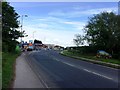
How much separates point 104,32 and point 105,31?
1.52ft

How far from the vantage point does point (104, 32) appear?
78688 mm

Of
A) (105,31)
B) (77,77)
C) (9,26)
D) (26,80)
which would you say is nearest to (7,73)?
(26,80)

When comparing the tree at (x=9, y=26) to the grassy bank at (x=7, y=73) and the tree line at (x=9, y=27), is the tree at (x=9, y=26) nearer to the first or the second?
the tree line at (x=9, y=27)

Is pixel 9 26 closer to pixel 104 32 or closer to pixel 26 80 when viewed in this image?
pixel 104 32

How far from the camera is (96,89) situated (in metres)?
16.2

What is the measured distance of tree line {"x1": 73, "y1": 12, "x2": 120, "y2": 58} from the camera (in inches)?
3000

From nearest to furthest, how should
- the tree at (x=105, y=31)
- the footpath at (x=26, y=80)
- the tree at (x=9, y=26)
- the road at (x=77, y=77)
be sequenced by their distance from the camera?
the footpath at (x=26, y=80) → the road at (x=77, y=77) → the tree at (x=9, y=26) → the tree at (x=105, y=31)

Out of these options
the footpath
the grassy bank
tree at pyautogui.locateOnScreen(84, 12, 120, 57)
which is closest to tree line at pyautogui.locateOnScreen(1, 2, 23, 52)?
tree at pyautogui.locateOnScreen(84, 12, 120, 57)

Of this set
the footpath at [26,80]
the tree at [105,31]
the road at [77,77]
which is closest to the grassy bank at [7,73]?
the footpath at [26,80]

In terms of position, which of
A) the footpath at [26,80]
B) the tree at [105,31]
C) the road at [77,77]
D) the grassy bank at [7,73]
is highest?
the tree at [105,31]

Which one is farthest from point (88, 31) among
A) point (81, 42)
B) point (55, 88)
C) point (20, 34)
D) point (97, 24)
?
point (55, 88)

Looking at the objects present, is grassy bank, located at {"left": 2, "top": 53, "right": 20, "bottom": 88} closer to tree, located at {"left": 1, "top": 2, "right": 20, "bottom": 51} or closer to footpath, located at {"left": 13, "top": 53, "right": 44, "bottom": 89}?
footpath, located at {"left": 13, "top": 53, "right": 44, "bottom": 89}

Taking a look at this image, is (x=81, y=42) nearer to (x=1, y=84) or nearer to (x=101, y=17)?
(x=101, y=17)

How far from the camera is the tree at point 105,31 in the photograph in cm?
7619
